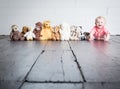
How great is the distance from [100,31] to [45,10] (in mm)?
1463

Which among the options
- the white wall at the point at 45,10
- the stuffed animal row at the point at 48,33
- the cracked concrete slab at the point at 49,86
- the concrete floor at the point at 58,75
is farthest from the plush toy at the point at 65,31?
the cracked concrete slab at the point at 49,86

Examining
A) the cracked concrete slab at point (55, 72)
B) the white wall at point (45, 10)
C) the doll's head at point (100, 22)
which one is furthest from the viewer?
the white wall at point (45, 10)

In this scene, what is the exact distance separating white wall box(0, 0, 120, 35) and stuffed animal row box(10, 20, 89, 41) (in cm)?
115

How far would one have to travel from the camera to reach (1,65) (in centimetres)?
132

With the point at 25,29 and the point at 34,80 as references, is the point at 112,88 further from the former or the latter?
the point at 25,29

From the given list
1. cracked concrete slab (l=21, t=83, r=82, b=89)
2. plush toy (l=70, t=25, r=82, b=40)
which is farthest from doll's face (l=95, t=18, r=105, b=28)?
cracked concrete slab (l=21, t=83, r=82, b=89)

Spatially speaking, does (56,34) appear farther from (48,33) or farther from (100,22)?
(100,22)

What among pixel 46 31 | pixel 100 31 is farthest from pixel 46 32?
pixel 100 31

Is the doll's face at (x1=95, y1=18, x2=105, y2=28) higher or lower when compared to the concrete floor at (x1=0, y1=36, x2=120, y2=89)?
higher

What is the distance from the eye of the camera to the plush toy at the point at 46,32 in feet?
9.81

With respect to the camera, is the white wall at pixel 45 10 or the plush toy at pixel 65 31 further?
the white wall at pixel 45 10

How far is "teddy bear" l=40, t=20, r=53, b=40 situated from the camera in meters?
2.99

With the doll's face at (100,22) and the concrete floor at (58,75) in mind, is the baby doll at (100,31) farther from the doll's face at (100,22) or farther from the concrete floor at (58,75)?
the concrete floor at (58,75)

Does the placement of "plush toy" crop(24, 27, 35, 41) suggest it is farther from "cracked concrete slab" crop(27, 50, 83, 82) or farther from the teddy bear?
"cracked concrete slab" crop(27, 50, 83, 82)
